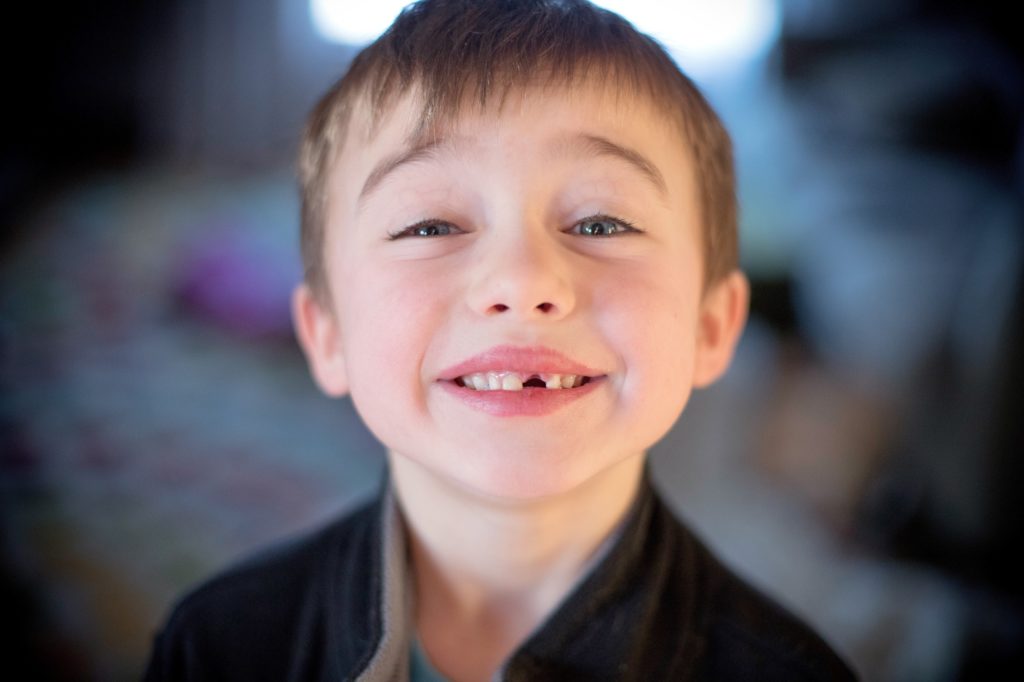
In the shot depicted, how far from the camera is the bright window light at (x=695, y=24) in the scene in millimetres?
1137

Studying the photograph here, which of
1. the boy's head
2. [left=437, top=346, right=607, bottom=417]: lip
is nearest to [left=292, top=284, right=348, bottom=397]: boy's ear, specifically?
the boy's head

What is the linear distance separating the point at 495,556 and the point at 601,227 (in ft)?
1.03

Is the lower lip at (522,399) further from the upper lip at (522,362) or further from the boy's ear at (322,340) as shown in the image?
the boy's ear at (322,340)

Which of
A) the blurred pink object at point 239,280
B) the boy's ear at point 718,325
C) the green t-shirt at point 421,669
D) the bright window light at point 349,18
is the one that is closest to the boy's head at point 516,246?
the boy's ear at point 718,325

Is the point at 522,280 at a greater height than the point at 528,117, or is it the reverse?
the point at 528,117

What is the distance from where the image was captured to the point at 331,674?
0.71 meters

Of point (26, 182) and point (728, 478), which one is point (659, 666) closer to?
point (728, 478)

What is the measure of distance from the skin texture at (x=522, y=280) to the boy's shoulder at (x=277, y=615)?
0.14 m

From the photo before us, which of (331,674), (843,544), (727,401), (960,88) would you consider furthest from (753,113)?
(331,674)

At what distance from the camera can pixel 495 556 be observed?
0.76m

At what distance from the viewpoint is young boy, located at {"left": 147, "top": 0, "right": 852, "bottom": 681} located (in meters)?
0.63

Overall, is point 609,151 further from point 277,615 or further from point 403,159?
point 277,615

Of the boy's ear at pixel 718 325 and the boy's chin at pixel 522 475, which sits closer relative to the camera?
the boy's chin at pixel 522 475

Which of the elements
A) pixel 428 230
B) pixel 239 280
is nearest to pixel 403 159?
pixel 428 230
